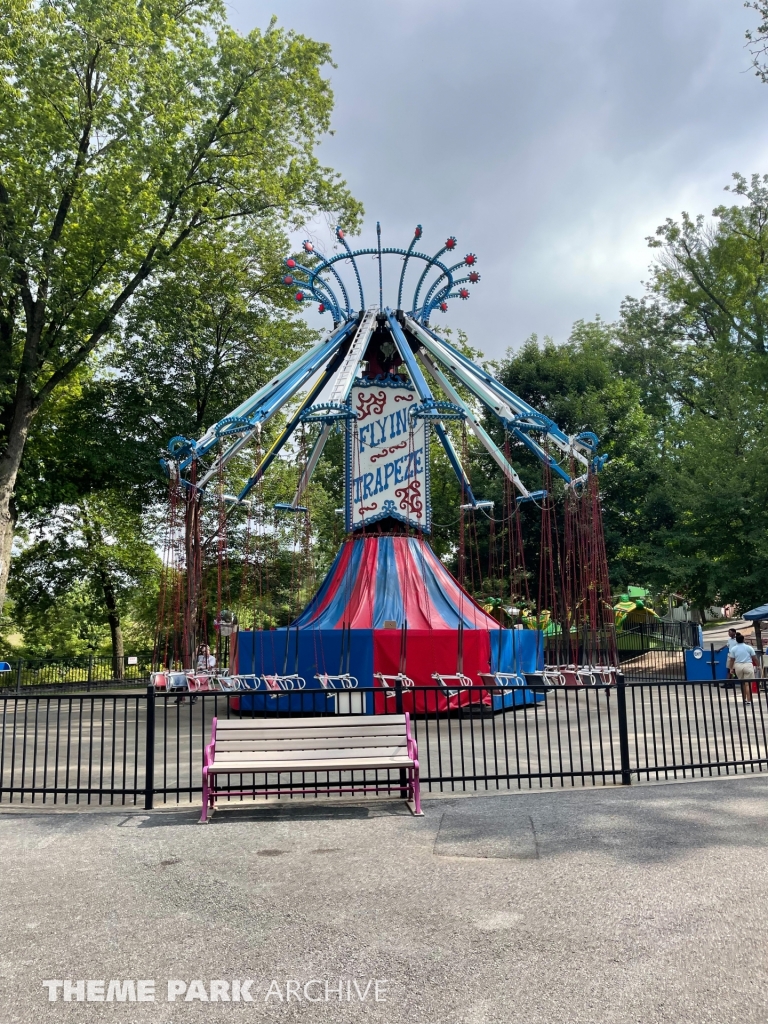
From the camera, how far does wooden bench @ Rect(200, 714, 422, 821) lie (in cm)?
808

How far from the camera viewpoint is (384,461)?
751 inches

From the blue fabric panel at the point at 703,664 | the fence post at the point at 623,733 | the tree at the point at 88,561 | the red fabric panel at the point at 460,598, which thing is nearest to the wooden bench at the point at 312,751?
the fence post at the point at 623,733

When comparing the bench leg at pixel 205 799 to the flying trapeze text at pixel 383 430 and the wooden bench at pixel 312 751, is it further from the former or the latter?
the flying trapeze text at pixel 383 430

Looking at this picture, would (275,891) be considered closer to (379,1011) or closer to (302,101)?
(379,1011)

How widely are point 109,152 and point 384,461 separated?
1298 cm

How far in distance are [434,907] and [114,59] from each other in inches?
927

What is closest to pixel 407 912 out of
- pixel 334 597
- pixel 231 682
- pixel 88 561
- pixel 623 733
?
pixel 623 733

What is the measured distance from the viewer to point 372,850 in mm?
6656

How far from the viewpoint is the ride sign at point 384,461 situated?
18953 millimetres

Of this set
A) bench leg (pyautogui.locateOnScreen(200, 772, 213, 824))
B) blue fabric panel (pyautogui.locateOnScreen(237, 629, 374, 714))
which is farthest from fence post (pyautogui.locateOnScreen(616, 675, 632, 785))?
blue fabric panel (pyautogui.locateOnScreen(237, 629, 374, 714))

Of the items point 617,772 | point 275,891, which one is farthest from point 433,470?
point 275,891

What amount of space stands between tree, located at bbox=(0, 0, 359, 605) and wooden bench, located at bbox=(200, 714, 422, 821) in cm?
1668

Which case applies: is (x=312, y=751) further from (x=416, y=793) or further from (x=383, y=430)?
(x=383, y=430)

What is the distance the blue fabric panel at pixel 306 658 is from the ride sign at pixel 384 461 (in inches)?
134
